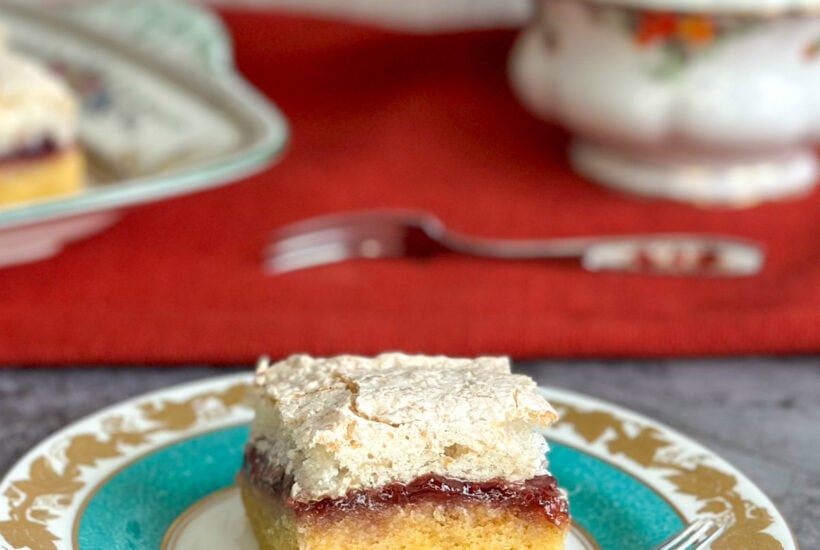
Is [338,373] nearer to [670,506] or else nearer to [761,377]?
[670,506]

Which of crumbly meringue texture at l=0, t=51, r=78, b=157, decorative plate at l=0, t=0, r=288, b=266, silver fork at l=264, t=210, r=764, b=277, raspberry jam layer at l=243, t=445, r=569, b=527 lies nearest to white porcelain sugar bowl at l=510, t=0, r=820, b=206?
silver fork at l=264, t=210, r=764, b=277

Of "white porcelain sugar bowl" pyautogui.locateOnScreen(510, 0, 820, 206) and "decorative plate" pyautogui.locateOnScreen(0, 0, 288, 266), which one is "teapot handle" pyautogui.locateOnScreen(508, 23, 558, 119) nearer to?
"white porcelain sugar bowl" pyautogui.locateOnScreen(510, 0, 820, 206)

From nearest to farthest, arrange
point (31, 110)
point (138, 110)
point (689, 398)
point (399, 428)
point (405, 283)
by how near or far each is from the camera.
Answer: point (399, 428) → point (689, 398) → point (405, 283) → point (31, 110) → point (138, 110)

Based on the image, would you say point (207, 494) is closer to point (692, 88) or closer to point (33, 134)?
point (33, 134)

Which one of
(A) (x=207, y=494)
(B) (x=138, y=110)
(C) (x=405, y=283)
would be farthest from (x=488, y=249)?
(A) (x=207, y=494)

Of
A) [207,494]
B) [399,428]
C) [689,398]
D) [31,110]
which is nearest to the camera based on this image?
[399,428]

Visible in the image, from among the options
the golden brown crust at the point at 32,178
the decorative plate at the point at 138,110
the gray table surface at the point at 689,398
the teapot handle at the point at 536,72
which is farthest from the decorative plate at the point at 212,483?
the teapot handle at the point at 536,72

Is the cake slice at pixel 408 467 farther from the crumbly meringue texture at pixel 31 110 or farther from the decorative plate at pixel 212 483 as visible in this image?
the crumbly meringue texture at pixel 31 110
